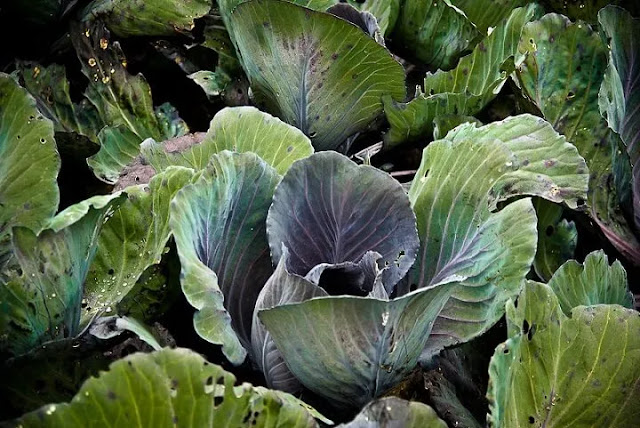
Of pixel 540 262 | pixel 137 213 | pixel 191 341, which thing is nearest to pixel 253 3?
pixel 137 213

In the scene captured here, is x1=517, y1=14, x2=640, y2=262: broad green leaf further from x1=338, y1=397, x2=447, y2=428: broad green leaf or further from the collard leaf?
x1=338, y1=397, x2=447, y2=428: broad green leaf

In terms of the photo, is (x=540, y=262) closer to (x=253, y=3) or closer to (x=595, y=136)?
(x=595, y=136)

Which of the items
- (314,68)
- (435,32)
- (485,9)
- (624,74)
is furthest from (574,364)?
(485,9)

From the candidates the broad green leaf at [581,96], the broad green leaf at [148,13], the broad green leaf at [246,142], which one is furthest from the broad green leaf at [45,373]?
the broad green leaf at [581,96]

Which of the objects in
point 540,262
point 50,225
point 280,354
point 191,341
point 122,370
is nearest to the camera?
point 122,370

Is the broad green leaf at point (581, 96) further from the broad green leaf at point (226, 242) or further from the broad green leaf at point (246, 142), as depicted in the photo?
the broad green leaf at point (226, 242)

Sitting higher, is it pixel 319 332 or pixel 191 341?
pixel 319 332
